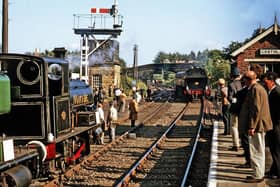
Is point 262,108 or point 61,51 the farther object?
point 61,51

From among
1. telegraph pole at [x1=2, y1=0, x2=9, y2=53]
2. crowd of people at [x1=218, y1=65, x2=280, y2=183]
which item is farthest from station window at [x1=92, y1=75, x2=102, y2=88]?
crowd of people at [x1=218, y1=65, x2=280, y2=183]

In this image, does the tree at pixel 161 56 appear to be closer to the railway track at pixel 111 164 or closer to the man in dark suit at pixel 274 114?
the railway track at pixel 111 164

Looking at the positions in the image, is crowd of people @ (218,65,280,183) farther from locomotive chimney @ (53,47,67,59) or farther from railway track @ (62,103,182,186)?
locomotive chimney @ (53,47,67,59)

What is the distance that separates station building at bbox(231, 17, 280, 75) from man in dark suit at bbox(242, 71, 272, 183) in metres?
17.3

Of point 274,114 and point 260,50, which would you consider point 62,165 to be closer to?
point 274,114

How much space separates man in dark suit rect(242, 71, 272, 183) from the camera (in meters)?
7.98

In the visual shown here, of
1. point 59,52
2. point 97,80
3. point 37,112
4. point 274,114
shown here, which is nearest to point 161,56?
point 97,80

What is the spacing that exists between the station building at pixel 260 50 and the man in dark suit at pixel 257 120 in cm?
1728

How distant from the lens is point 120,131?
2164 cm

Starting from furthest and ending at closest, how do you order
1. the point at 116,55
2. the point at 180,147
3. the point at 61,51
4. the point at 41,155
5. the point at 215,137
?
1. the point at 116,55
2. the point at 180,147
3. the point at 215,137
4. the point at 61,51
5. the point at 41,155

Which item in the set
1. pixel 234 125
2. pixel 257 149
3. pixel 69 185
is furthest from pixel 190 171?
pixel 257 149

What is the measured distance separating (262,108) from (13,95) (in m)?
4.48

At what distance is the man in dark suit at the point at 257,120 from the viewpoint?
314 inches

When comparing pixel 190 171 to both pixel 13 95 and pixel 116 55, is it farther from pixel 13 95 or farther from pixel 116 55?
pixel 116 55
